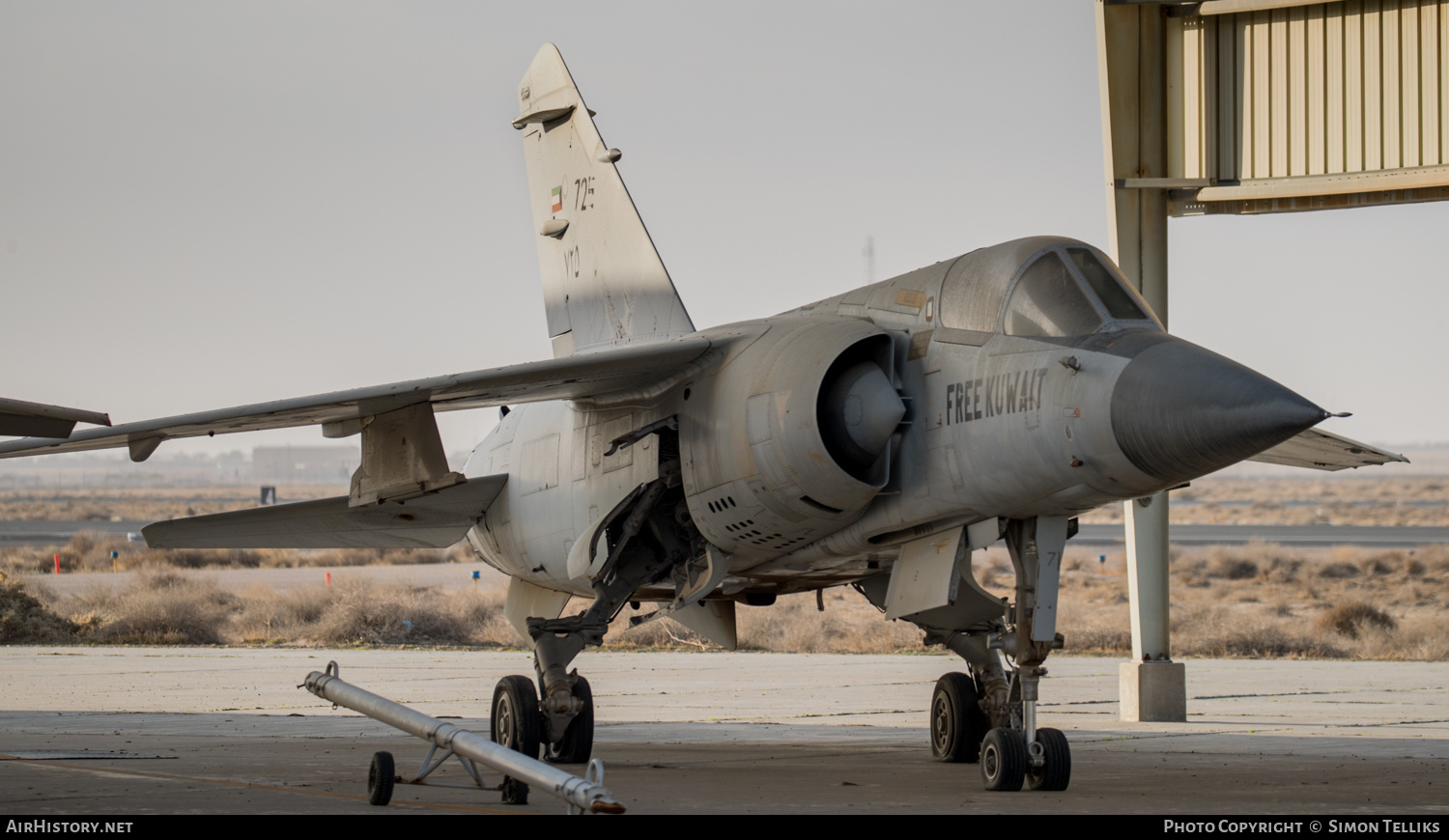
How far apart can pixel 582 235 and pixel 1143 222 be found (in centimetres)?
559

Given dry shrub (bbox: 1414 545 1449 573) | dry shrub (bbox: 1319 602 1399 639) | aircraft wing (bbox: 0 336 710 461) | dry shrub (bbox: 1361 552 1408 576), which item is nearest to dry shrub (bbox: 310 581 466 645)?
dry shrub (bbox: 1319 602 1399 639)

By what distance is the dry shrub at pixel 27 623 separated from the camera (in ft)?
83.9

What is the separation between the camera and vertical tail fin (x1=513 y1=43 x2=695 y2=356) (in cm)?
1288

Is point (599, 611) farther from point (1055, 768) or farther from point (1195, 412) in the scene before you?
point (1195, 412)

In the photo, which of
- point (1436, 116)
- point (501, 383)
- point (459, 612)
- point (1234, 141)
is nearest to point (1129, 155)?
point (1234, 141)

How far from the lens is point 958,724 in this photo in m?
11.5

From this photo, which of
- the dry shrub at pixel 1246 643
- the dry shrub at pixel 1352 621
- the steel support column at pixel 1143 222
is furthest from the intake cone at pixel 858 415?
the dry shrub at pixel 1352 621

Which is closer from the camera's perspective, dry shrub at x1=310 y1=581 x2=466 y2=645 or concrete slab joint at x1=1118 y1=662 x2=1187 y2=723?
concrete slab joint at x1=1118 y1=662 x2=1187 y2=723

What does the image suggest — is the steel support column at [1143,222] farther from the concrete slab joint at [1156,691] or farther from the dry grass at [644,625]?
the dry grass at [644,625]

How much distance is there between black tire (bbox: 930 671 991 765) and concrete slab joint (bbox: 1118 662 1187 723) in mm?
3131

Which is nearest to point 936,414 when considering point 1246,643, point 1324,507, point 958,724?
point 958,724

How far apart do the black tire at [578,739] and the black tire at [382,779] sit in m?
3.84

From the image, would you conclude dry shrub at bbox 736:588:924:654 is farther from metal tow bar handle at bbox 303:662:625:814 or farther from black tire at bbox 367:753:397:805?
black tire at bbox 367:753:397:805

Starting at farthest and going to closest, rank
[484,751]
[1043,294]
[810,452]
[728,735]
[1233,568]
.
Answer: [1233,568], [728,735], [810,452], [1043,294], [484,751]
